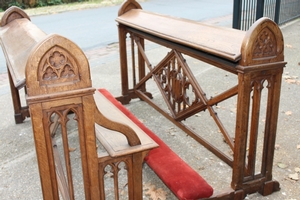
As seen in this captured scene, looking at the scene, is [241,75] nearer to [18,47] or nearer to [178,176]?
[178,176]

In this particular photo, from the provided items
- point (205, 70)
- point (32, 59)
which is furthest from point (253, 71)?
point (205, 70)

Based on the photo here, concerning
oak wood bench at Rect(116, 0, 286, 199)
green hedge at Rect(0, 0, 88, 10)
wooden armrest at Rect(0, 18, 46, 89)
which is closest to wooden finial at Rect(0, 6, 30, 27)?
wooden armrest at Rect(0, 18, 46, 89)

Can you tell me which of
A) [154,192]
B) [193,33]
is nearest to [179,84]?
[193,33]

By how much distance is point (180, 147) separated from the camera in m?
3.93

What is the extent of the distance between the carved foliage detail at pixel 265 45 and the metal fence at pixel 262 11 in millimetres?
4512

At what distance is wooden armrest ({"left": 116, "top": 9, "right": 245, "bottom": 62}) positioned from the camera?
270cm

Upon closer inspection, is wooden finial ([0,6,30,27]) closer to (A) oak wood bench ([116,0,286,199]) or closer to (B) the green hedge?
(A) oak wood bench ([116,0,286,199])

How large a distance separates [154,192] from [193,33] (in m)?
1.45

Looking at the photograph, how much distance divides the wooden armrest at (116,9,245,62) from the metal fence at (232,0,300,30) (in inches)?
117

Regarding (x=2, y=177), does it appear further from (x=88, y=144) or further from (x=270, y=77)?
(x=270, y=77)

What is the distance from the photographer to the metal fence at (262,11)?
274 inches

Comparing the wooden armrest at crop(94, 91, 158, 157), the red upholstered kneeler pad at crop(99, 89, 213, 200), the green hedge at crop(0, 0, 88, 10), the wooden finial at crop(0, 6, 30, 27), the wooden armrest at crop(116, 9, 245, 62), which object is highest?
the wooden finial at crop(0, 6, 30, 27)

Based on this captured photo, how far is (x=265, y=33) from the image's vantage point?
8.36 ft

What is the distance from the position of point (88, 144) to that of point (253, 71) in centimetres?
126
